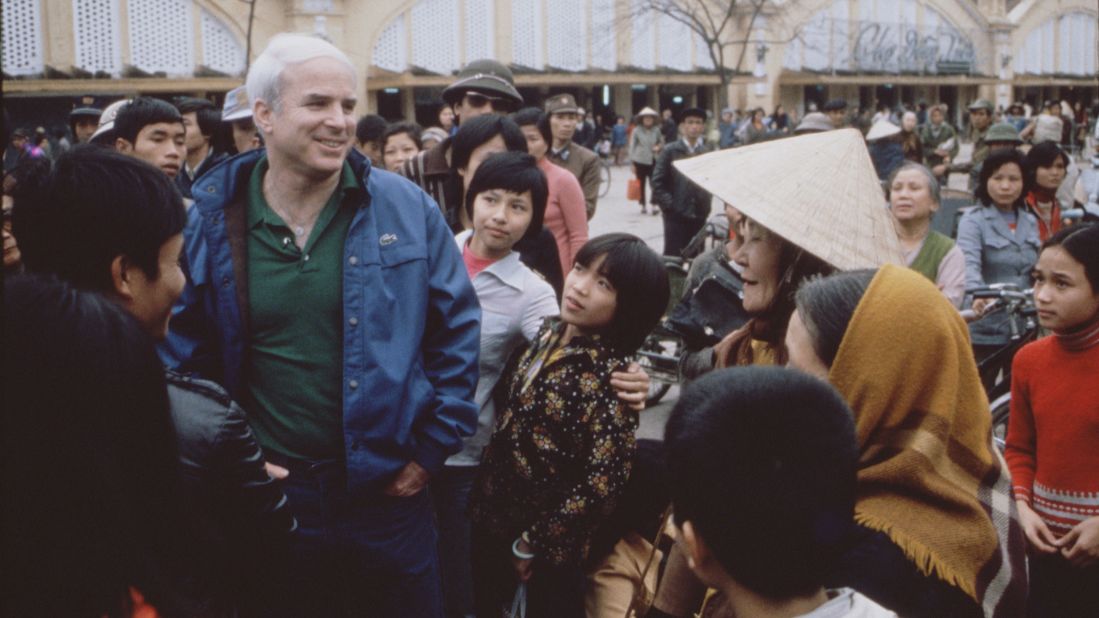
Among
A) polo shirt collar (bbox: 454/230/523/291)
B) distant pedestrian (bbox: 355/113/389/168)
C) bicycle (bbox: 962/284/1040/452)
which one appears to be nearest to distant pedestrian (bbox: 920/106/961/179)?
bicycle (bbox: 962/284/1040/452)

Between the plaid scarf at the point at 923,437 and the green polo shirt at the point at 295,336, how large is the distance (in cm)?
136

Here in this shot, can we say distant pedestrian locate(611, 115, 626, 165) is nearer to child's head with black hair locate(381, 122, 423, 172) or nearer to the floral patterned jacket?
child's head with black hair locate(381, 122, 423, 172)

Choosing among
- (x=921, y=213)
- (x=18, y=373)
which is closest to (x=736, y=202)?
(x=18, y=373)

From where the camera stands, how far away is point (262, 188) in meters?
2.65

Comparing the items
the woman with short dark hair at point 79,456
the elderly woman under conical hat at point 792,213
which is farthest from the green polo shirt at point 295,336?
the woman with short dark hair at point 79,456

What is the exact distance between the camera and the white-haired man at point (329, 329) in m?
2.52

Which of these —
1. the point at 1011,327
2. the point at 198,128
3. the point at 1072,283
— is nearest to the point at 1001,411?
the point at 1011,327

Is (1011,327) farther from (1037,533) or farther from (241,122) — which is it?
(241,122)

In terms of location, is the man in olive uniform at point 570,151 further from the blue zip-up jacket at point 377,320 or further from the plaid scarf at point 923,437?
the plaid scarf at point 923,437

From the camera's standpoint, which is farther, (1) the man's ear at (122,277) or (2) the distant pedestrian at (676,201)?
(2) the distant pedestrian at (676,201)

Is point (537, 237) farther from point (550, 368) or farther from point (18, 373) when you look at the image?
point (18, 373)

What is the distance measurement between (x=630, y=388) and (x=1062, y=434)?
130cm

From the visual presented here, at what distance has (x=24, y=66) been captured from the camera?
23016mm

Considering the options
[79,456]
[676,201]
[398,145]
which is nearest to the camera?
[79,456]
